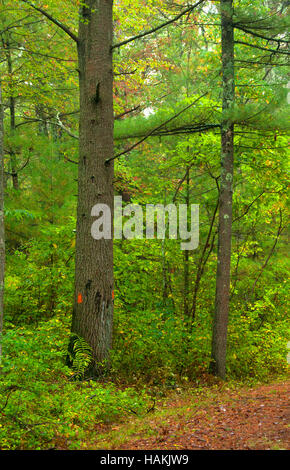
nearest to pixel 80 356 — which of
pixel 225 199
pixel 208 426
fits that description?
pixel 208 426

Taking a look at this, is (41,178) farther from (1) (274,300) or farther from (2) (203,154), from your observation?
(1) (274,300)

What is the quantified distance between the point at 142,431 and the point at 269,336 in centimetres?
498

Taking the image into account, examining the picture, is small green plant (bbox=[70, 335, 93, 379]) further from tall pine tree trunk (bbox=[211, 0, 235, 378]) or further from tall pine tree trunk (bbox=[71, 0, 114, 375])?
tall pine tree trunk (bbox=[211, 0, 235, 378])

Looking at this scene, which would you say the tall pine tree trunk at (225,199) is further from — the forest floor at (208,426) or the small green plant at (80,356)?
the small green plant at (80,356)

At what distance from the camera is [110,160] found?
589cm

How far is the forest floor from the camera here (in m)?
3.62

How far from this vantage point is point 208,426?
4.19m

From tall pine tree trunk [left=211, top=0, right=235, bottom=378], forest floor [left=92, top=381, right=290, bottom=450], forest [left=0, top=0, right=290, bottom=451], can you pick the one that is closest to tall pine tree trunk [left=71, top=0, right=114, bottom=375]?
forest [left=0, top=0, right=290, bottom=451]

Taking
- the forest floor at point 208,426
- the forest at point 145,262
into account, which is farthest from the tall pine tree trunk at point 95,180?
the forest floor at point 208,426

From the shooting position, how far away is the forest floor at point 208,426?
3625 mm

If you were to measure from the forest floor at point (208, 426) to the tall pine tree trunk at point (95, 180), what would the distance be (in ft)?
4.85

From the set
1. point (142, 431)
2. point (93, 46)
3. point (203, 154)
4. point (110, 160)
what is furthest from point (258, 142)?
point (142, 431)

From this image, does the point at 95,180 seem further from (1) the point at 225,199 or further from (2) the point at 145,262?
(2) the point at 145,262

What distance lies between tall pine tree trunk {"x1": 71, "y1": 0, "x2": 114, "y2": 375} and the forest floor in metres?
1.48
